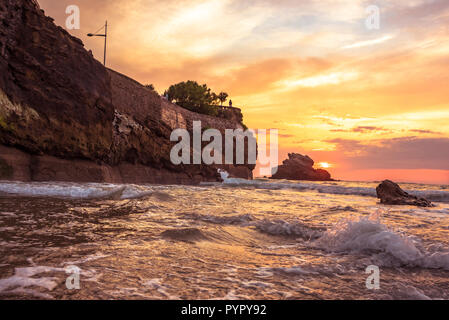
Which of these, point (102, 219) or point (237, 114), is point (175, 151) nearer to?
point (102, 219)

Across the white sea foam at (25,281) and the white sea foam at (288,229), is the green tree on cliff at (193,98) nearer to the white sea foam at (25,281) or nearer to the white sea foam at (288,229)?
the white sea foam at (288,229)

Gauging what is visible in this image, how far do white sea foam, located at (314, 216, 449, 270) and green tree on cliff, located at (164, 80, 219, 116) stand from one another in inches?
1647

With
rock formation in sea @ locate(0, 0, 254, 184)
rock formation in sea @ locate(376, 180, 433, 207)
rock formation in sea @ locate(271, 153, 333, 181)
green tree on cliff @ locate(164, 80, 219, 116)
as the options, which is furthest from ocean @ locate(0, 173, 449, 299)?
rock formation in sea @ locate(271, 153, 333, 181)

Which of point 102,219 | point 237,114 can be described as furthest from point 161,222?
point 237,114

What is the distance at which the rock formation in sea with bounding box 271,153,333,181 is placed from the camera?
77.7 meters

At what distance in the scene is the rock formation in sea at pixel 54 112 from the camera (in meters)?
10.4

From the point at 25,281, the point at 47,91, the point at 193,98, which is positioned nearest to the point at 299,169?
the point at 193,98

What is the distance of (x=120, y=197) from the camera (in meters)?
7.27

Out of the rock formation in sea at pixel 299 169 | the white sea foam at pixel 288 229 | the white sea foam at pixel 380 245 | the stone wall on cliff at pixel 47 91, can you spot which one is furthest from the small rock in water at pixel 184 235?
the rock formation in sea at pixel 299 169

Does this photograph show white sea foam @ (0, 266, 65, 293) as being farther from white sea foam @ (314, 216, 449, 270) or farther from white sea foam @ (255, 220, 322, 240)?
white sea foam @ (255, 220, 322, 240)

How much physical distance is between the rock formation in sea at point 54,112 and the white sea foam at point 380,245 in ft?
34.0

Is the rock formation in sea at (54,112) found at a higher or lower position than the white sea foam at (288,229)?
higher
